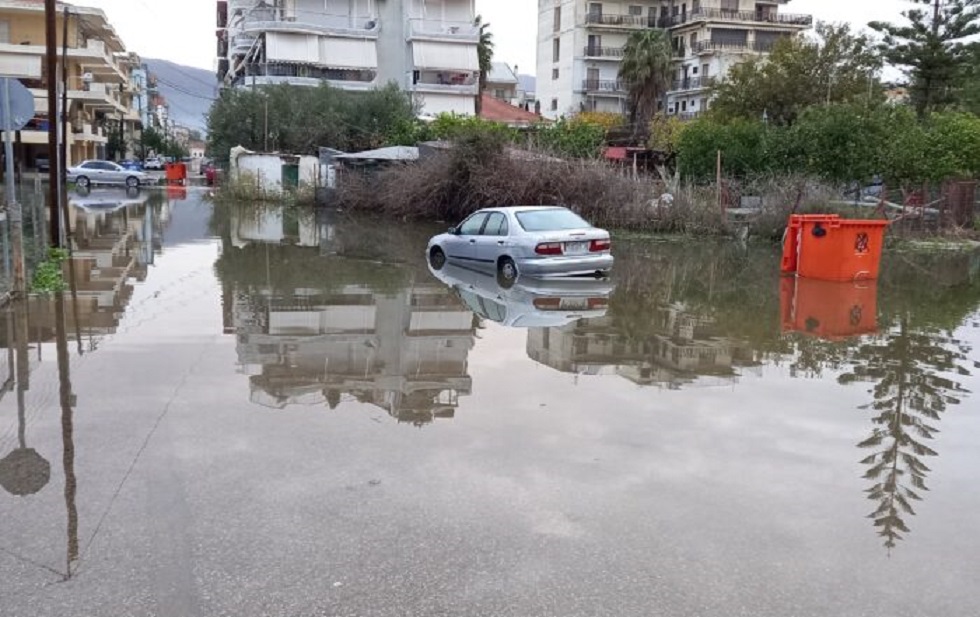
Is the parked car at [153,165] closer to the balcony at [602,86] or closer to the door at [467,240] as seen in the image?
the balcony at [602,86]

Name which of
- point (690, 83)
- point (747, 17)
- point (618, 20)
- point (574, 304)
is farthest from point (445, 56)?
point (574, 304)

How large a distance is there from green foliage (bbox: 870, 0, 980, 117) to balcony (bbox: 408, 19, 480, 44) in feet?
97.9

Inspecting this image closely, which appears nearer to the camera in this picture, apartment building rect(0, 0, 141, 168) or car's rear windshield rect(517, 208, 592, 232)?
car's rear windshield rect(517, 208, 592, 232)

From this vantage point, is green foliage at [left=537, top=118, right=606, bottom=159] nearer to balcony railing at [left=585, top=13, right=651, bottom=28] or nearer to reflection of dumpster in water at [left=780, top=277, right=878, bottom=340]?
reflection of dumpster in water at [left=780, top=277, right=878, bottom=340]

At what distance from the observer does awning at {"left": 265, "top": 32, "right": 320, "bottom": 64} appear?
2562 inches

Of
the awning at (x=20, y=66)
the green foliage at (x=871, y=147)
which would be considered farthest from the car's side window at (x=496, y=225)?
the awning at (x=20, y=66)

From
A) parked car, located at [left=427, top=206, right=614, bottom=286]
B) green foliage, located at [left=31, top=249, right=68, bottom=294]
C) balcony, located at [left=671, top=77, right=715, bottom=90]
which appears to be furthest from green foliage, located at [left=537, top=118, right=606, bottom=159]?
balcony, located at [left=671, top=77, right=715, bottom=90]

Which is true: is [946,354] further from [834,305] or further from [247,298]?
[247,298]

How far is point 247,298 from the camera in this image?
14.5 metres

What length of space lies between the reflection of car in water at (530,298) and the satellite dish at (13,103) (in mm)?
6832

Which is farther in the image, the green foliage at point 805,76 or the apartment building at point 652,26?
the apartment building at point 652,26

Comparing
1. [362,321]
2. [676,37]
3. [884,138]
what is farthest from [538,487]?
[676,37]

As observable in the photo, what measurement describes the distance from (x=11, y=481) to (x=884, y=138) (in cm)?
2807

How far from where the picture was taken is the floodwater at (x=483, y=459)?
15.4ft
